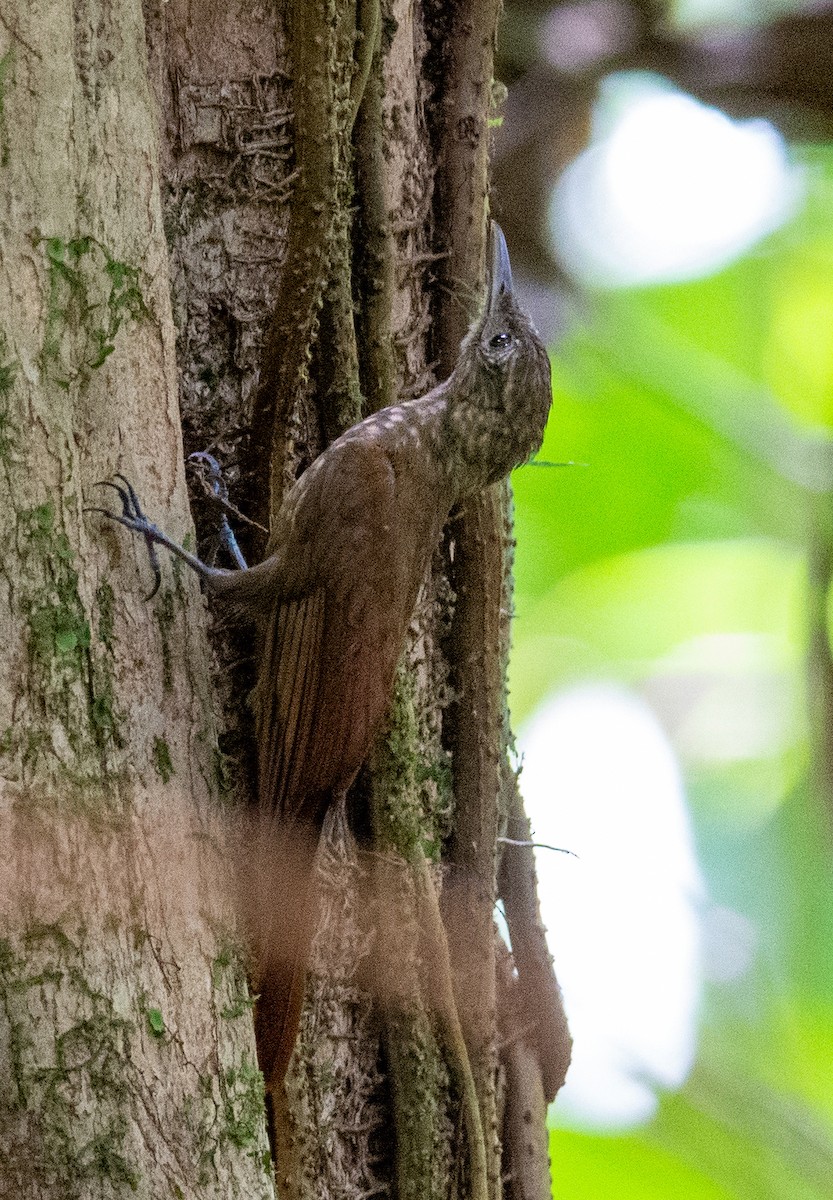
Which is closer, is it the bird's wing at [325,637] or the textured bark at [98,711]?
the textured bark at [98,711]

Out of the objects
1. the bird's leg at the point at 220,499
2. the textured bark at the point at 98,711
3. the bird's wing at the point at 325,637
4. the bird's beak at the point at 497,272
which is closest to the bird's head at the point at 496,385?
the bird's beak at the point at 497,272

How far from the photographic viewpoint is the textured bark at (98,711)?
1441 millimetres

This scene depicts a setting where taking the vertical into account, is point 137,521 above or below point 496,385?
below

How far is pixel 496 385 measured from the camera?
7.98 feet

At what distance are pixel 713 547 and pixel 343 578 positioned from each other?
1.96 m

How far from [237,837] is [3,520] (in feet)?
2.10

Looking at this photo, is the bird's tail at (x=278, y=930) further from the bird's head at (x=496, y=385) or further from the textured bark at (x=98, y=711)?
the bird's head at (x=496, y=385)

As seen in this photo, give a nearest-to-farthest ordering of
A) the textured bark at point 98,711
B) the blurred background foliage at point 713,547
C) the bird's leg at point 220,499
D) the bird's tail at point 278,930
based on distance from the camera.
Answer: the textured bark at point 98,711 < the bird's tail at point 278,930 < the bird's leg at point 220,499 < the blurred background foliage at point 713,547

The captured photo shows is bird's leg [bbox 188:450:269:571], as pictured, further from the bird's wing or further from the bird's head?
the bird's head

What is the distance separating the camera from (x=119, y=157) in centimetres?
172

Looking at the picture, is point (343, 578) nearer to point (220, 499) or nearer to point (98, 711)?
point (220, 499)

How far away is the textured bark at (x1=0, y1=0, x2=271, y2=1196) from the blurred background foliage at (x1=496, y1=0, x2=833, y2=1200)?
1.69 m

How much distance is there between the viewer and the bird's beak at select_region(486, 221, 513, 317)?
2373 mm

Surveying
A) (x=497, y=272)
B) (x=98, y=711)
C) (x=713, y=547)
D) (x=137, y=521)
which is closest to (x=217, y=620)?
(x=137, y=521)
